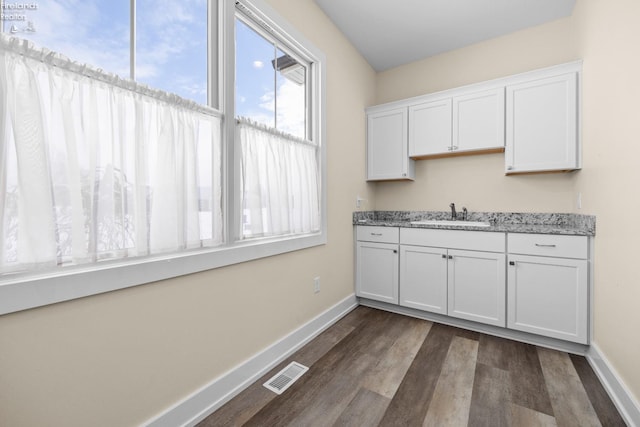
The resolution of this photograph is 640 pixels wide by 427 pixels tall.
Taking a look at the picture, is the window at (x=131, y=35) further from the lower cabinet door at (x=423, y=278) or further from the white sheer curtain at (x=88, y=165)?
the lower cabinet door at (x=423, y=278)

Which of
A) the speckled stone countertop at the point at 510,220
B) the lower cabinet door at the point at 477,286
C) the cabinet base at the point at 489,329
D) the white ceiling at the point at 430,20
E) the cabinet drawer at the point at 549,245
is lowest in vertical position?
the cabinet base at the point at 489,329

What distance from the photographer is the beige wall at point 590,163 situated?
1.42 meters

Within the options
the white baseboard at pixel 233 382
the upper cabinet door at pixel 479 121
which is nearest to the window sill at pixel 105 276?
the white baseboard at pixel 233 382

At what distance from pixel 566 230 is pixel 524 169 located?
0.65 meters

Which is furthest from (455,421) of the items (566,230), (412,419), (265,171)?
(265,171)

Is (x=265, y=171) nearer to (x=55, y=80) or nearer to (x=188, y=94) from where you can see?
(x=188, y=94)

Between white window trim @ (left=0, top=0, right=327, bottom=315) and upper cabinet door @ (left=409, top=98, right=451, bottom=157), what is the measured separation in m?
1.07

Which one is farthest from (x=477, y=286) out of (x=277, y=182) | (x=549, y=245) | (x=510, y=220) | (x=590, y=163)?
(x=277, y=182)

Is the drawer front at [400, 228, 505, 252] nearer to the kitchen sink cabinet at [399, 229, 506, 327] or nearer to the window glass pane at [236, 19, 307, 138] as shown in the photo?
the kitchen sink cabinet at [399, 229, 506, 327]

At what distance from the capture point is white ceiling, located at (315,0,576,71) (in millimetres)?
2336

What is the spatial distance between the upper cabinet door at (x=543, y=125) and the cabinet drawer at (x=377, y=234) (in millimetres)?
1156

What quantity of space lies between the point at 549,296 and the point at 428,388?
1229 millimetres

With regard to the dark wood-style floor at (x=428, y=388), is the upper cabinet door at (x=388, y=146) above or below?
above

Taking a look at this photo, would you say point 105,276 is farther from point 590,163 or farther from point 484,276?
point 590,163
